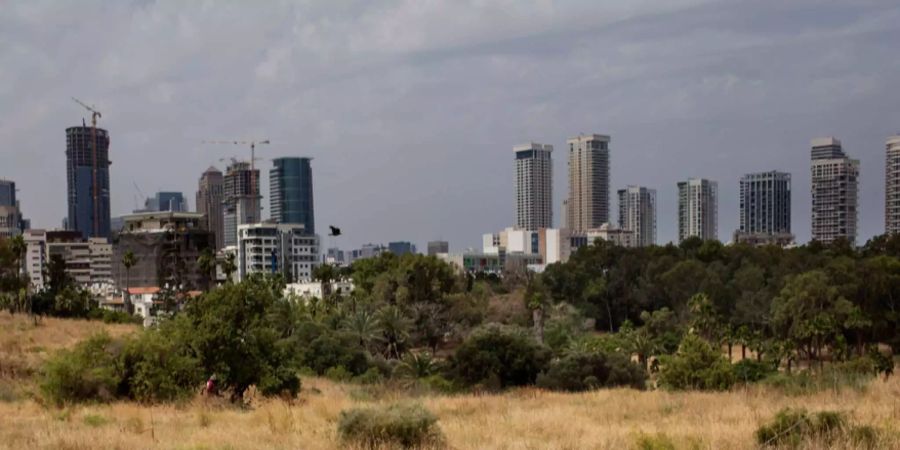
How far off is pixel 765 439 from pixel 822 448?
3.36ft

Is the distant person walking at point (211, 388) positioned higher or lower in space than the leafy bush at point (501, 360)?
higher

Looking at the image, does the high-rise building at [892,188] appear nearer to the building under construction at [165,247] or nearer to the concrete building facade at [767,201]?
the concrete building facade at [767,201]

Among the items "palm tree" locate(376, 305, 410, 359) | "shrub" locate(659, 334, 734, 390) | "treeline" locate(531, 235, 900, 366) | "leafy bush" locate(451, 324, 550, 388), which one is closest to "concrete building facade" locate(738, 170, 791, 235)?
"treeline" locate(531, 235, 900, 366)

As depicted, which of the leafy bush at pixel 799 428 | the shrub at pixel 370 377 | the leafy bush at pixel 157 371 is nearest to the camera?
the leafy bush at pixel 799 428

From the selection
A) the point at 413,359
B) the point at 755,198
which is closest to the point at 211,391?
the point at 413,359

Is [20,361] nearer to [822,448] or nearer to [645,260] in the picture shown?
[822,448]

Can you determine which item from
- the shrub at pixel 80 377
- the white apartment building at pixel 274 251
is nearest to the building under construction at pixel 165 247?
the white apartment building at pixel 274 251

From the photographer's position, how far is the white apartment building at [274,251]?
147m

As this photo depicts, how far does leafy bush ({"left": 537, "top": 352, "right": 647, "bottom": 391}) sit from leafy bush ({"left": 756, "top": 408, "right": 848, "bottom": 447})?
19.0 meters

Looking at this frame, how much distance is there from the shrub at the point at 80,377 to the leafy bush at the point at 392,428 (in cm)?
893

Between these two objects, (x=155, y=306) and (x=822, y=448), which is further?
(x=155, y=306)

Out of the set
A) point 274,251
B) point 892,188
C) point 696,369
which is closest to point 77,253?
point 274,251

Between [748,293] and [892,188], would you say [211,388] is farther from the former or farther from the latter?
[892,188]

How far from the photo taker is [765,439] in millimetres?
7723
